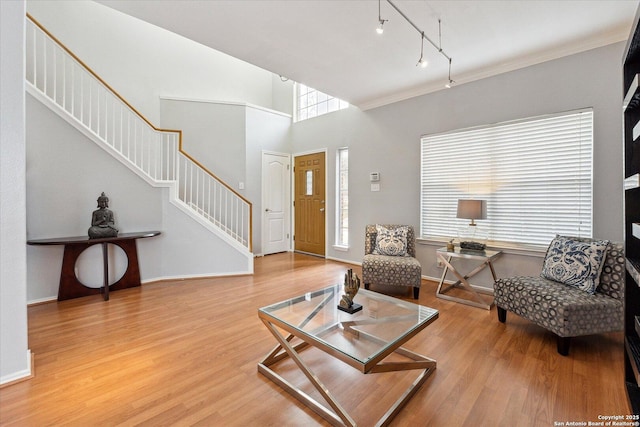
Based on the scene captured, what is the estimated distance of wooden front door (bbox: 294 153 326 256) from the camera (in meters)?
5.73

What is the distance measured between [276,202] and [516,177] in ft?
14.1

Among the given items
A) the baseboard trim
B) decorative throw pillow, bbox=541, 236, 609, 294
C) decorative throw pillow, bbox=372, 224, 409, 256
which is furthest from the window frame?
the baseboard trim

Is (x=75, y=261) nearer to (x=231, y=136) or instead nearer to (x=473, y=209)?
(x=231, y=136)

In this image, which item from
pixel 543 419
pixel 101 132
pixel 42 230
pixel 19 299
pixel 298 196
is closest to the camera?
pixel 543 419

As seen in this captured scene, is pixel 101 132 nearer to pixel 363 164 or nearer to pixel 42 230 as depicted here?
pixel 42 230

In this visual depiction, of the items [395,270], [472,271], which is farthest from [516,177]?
[395,270]

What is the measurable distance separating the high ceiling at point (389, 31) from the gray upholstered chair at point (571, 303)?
2007 millimetres

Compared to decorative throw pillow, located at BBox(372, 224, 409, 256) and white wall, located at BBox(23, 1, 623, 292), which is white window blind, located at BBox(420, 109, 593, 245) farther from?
decorative throw pillow, located at BBox(372, 224, 409, 256)

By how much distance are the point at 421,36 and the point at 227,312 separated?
343 cm

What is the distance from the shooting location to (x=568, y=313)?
2.16 meters

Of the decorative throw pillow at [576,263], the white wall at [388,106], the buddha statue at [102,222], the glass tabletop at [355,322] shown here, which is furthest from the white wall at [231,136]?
the decorative throw pillow at [576,263]

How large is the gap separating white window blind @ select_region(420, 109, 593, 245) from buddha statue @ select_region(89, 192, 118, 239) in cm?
416

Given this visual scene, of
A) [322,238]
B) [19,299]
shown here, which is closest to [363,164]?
[322,238]

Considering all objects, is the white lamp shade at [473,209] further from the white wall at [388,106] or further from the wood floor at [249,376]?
the wood floor at [249,376]
